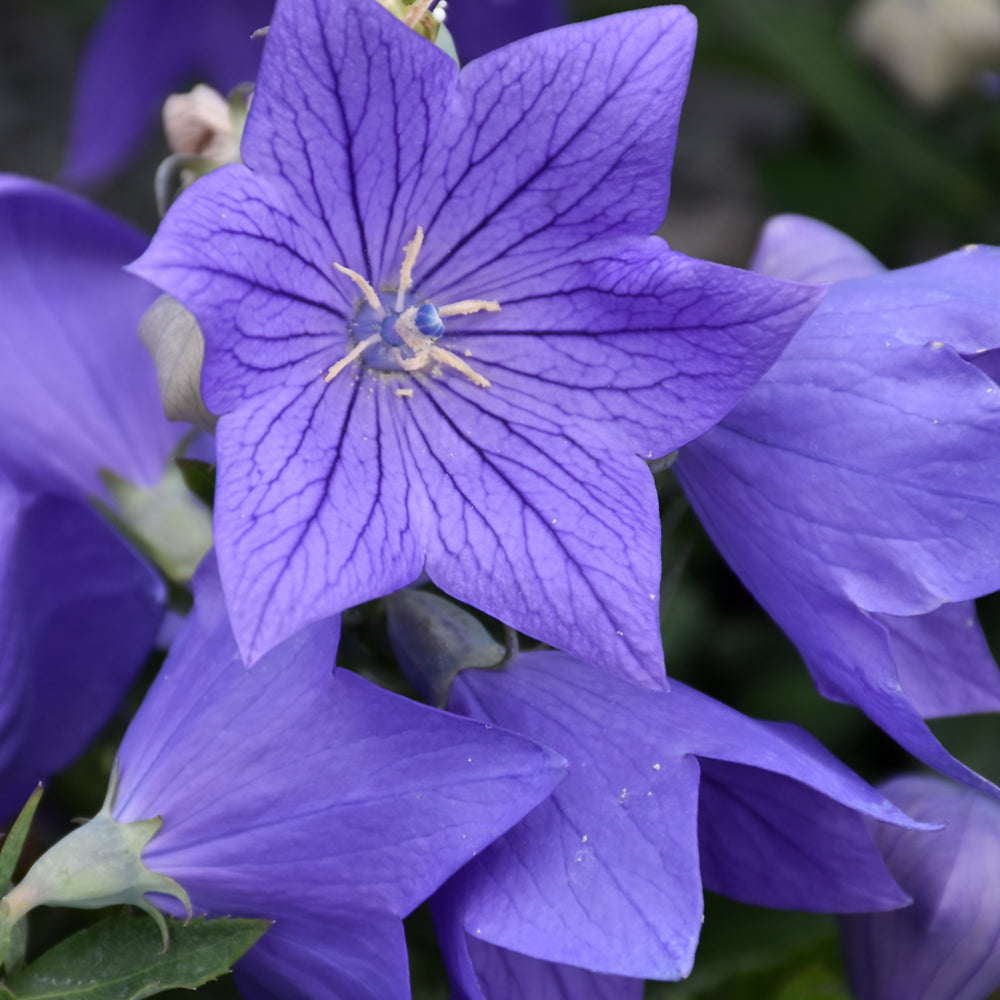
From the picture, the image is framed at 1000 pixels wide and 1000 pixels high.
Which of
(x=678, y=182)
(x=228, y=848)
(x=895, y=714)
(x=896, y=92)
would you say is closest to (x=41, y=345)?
(x=228, y=848)

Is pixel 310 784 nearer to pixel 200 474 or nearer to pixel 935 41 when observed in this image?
pixel 200 474

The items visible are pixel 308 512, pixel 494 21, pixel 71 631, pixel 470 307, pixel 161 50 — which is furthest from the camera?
pixel 161 50

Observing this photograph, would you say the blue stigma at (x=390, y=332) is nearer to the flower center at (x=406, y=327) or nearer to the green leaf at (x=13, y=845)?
the flower center at (x=406, y=327)

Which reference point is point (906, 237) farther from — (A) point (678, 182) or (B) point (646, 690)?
(B) point (646, 690)

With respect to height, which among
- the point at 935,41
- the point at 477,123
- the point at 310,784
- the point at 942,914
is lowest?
the point at 942,914

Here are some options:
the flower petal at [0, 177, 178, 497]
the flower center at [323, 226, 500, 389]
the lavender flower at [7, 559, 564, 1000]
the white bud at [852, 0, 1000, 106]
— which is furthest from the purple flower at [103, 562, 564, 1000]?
the white bud at [852, 0, 1000, 106]

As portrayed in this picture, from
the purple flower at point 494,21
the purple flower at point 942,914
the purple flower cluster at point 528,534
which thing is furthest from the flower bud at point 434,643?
the purple flower at point 494,21

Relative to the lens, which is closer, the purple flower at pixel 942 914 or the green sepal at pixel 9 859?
the green sepal at pixel 9 859

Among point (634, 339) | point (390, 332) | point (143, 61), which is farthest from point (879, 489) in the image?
point (143, 61)
